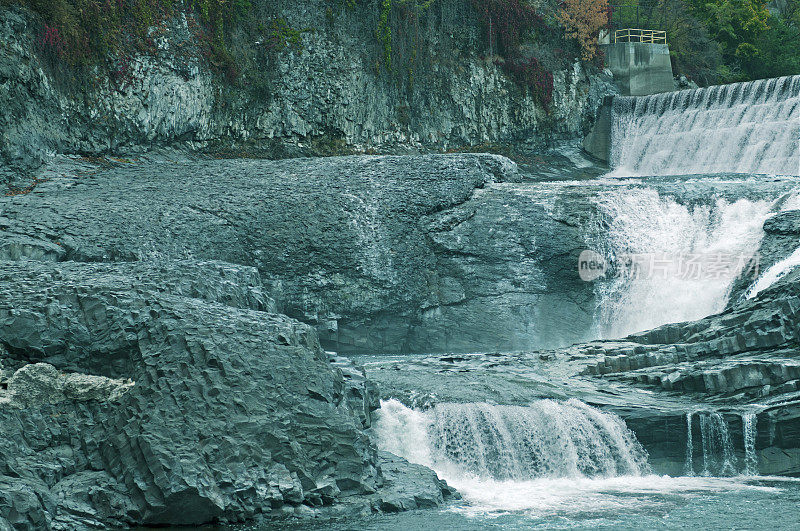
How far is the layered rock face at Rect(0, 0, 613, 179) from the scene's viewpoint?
2067 cm

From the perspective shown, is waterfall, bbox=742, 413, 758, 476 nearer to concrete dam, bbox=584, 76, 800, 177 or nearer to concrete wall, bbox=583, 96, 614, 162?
concrete dam, bbox=584, 76, 800, 177

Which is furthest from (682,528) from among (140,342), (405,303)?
(405,303)

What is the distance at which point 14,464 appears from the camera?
9055mm

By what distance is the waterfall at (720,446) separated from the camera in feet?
40.4

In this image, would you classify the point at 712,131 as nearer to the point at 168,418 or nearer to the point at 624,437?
the point at 624,437

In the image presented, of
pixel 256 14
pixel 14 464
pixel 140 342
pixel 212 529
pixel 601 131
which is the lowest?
pixel 212 529

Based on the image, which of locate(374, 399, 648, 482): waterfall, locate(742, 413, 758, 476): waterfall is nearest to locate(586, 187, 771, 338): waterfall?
locate(742, 413, 758, 476): waterfall

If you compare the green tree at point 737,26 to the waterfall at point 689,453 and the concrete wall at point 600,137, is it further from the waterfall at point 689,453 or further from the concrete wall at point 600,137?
the waterfall at point 689,453

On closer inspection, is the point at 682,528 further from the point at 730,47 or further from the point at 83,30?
the point at 730,47

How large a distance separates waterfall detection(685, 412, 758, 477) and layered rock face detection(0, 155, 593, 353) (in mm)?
7065

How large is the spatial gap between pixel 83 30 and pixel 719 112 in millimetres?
19803

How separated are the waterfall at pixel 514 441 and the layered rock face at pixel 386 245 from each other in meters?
6.72

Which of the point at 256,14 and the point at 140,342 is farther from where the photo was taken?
the point at 256,14

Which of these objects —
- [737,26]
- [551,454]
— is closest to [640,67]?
[737,26]
